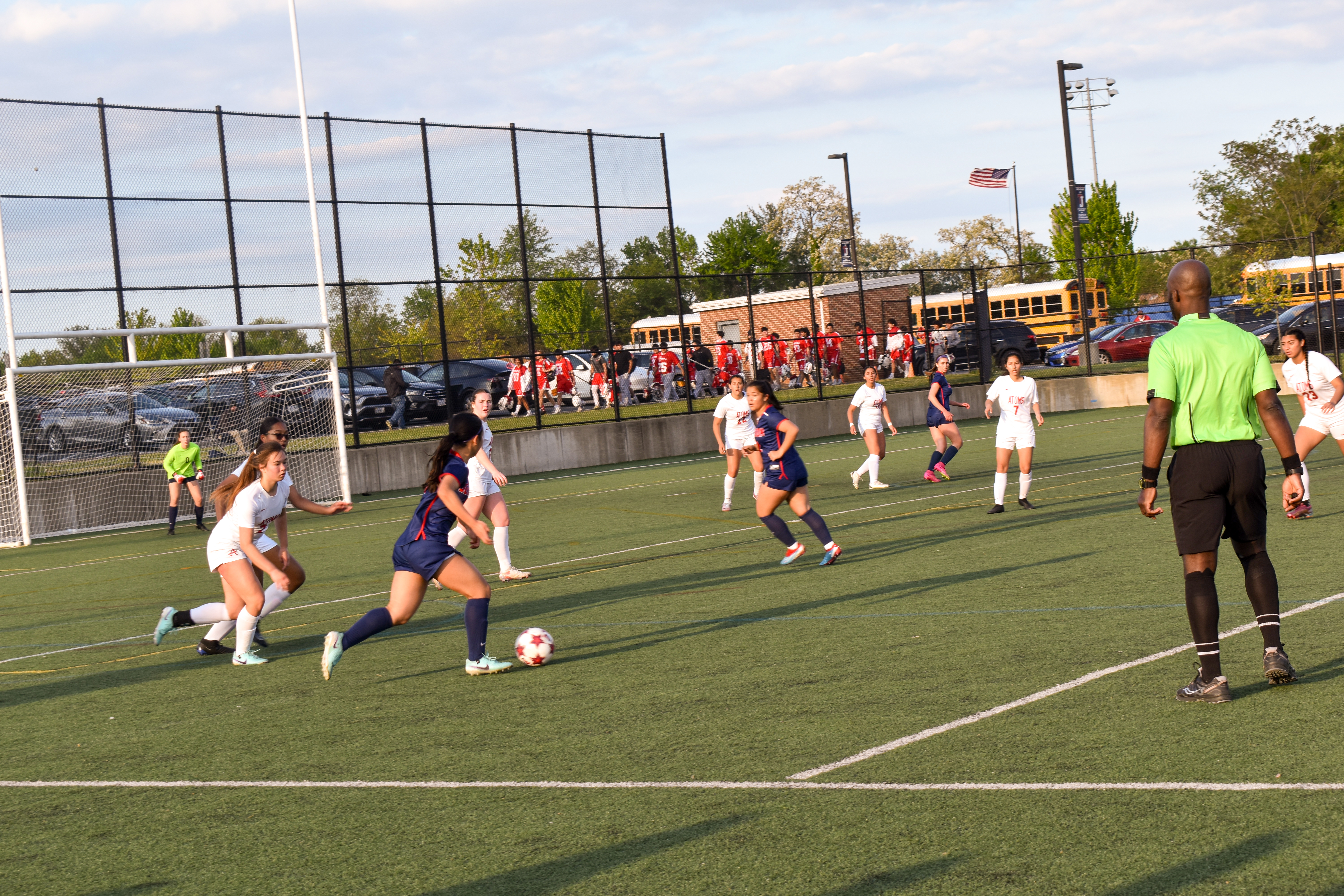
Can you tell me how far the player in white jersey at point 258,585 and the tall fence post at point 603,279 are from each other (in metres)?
Result: 17.8

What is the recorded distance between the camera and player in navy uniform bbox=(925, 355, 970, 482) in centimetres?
1819

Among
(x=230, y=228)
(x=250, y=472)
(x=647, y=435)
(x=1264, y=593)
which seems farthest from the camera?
(x=647, y=435)

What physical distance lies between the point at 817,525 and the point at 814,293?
2650 cm

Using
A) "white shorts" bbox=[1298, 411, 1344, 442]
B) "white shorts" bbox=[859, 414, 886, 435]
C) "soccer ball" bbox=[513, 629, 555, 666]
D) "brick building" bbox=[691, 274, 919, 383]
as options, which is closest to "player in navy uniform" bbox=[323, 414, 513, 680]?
"soccer ball" bbox=[513, 629, 555, 666]

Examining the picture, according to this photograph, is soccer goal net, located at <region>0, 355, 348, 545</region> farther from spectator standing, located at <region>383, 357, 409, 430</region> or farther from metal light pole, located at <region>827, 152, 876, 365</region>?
metal light pole, located at <region>827, 152, 876, 365</region>

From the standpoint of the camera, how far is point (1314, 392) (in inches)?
467

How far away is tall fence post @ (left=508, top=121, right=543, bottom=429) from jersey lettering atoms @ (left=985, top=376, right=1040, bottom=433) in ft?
43.7

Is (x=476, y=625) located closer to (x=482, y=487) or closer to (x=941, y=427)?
(x=482, y=487)

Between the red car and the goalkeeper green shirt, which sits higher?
the red car

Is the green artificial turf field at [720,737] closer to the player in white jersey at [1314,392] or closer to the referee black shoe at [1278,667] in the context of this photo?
the referee black shoe at [1278,667]

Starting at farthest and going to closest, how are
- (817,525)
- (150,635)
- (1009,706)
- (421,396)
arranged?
(421,396)
(817,525)
(150,635)
(1009,706)

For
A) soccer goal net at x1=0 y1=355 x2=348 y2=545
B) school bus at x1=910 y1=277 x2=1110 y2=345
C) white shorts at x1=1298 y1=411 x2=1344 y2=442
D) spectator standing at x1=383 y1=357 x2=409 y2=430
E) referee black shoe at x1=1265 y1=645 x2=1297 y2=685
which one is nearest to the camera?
referee black shoe at x1=1265 y1=645 x2=1297 y2=685

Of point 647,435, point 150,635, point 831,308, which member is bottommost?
point 150,635

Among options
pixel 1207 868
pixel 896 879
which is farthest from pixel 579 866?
pixel 1207 868
